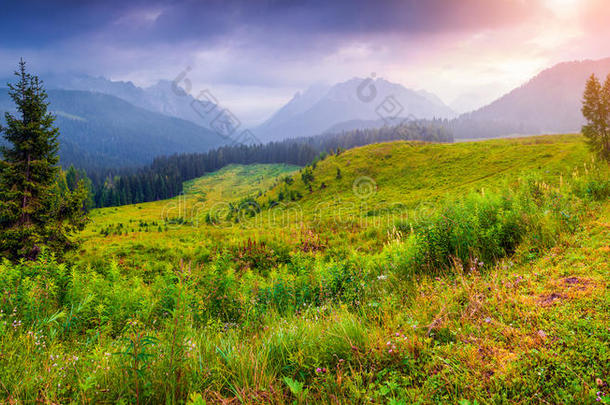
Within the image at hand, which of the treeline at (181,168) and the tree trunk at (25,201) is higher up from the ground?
the treeline at (181,168)

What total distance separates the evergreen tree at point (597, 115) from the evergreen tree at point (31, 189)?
4771 cm

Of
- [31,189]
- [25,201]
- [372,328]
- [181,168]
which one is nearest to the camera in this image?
[372,328]

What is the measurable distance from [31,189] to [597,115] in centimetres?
5348

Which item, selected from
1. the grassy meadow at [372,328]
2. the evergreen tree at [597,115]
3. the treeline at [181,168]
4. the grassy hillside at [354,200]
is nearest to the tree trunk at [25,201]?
the grassy hillside at [354,200]

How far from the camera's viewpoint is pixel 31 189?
14078mm

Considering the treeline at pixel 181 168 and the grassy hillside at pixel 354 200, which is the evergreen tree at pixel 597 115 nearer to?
the grassy hillside at pixel 354 200

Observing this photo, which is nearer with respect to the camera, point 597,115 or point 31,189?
point 31,189

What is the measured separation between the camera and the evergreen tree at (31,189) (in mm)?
13156

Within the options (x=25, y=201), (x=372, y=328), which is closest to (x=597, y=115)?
(x=372, y=328)

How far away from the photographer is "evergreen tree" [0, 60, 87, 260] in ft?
43.2

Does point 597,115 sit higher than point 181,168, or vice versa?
point 181,168

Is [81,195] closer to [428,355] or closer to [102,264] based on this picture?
[102,264]

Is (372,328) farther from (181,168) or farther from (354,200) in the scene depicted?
(181,168)

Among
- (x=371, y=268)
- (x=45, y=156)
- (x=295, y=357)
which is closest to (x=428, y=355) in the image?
(x=295, y=357)
